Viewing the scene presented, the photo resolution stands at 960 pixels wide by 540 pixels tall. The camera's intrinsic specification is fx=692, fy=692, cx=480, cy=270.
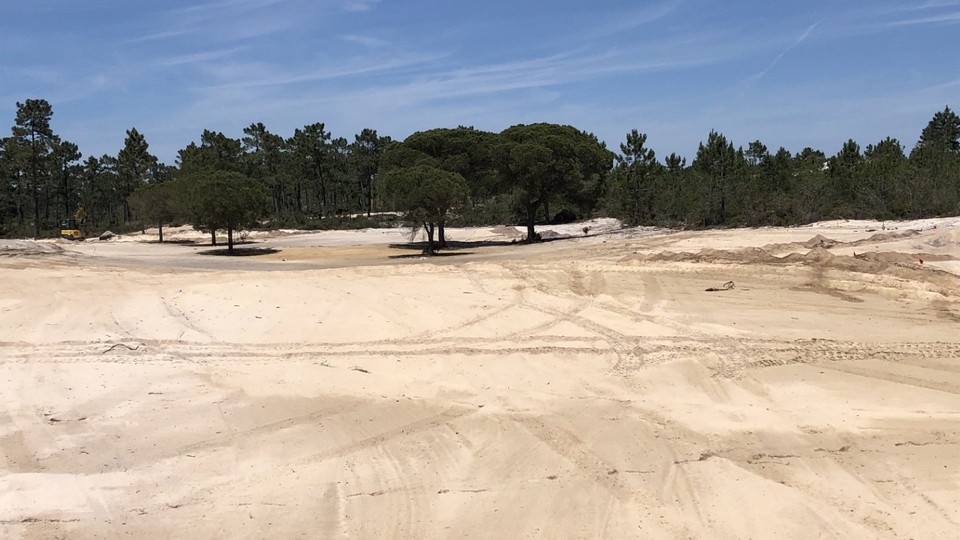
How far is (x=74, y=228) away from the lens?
2384 inches

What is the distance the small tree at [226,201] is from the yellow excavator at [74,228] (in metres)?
18.1

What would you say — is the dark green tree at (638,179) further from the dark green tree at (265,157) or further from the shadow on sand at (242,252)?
the dark green tree at (265,157)

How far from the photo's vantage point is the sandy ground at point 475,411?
17.6ft

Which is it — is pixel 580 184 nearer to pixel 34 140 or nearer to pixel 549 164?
pixel 549 164

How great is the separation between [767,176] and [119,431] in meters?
44.6

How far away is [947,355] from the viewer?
10055 millimetres

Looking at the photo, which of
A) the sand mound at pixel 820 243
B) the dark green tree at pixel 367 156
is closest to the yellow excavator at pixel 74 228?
the dark green tree at pixel 367 156

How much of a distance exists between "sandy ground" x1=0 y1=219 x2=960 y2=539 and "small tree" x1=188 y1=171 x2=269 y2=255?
2158 cm

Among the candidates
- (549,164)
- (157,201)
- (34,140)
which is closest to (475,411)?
(549,164)

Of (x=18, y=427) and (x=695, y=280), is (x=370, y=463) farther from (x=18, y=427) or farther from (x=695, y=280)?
(x=695, y=280)

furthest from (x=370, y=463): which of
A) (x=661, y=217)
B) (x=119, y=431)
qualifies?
(x=661, y=217)

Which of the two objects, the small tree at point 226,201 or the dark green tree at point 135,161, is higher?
the dark green tree at point 135,161

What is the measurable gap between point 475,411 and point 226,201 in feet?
105

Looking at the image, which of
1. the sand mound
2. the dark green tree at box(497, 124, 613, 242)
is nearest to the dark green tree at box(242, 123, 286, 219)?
the dark green tree at box(497, 124, 613, 242)
